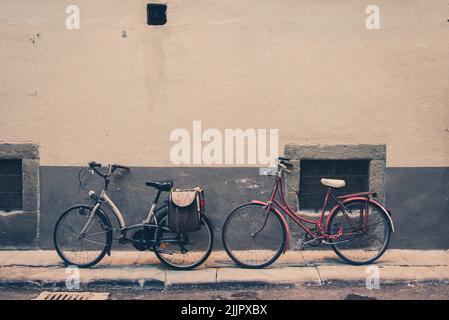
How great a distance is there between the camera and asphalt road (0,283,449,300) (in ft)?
17.8

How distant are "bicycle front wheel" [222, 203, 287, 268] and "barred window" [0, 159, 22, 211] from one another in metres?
2.95

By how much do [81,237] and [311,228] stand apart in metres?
2.97

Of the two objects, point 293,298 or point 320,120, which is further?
point 320,120

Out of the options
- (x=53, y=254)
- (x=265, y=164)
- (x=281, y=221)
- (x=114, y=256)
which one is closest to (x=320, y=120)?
(x=265, y=164)

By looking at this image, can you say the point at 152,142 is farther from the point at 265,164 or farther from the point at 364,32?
the point at 364,32

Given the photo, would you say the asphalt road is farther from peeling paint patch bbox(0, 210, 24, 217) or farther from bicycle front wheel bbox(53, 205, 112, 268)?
peeling paint patch bbox(0, 210, 24, 217)

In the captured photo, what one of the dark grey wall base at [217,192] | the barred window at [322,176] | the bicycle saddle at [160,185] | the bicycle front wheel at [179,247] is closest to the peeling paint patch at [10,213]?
the dark grey wall base at [217,192]

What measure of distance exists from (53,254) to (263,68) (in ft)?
12.4

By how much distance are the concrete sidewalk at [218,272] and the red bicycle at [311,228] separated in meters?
0.18

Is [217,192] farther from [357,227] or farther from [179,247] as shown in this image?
[357,227]

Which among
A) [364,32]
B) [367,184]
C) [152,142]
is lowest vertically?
[367,184]

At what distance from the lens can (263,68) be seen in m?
6.54

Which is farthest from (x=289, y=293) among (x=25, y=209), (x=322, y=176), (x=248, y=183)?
(x=25, y=209)

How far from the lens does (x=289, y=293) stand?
5.54 metres
